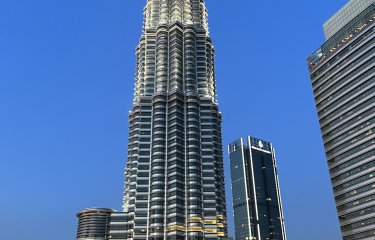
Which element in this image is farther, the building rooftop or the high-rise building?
the building rooftop

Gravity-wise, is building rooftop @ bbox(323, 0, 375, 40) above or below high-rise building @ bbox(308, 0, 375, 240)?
above

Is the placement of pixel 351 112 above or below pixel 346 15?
below

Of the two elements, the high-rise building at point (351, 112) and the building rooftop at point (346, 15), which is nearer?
the high-rise building at point (351, 112)

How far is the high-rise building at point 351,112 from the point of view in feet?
499

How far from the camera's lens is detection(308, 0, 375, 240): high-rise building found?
499 ft

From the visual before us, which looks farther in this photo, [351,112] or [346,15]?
[346,15]

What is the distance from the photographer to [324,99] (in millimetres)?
180750

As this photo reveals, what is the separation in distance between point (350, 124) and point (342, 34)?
43.1m

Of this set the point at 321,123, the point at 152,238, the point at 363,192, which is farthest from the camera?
the point at 152,238

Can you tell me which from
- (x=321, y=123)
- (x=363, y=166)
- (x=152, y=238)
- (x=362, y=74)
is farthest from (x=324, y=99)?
(x=152, y=238)

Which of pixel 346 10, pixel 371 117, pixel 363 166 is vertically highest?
pixel 346 10

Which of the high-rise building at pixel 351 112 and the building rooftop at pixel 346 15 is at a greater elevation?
the building rooftop at pixel 346 15

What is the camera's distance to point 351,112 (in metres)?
165

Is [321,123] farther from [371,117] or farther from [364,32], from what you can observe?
[364,32]
